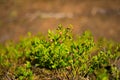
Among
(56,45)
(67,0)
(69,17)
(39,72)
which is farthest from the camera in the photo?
(67,0)

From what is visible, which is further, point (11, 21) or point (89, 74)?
point (11, 21)

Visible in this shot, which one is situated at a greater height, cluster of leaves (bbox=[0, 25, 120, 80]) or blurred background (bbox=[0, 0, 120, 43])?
blurred background (bbox=[0, 0, 120, 43])

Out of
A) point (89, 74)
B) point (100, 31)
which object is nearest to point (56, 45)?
point (89, 74)

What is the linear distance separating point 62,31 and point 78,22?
3863 millimetres

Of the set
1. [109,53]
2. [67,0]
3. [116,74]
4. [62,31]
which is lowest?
[116,74]

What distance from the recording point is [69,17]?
9281 millimetres

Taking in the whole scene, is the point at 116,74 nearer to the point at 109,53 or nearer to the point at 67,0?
the point at 109,53

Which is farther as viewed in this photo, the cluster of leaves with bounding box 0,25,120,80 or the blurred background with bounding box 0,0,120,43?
the blurred background with bounding box 0,0,120,43

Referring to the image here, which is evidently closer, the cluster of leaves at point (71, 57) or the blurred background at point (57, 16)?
the cluster of leaves at point (71, 57)

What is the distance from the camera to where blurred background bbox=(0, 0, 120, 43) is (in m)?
8.60

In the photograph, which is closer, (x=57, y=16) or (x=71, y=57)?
(x=71, y=57)

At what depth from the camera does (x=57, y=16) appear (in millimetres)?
9461

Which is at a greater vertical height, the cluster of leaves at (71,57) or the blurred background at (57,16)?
the blurred background at (57,16)

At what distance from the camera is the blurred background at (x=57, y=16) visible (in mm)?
8602
